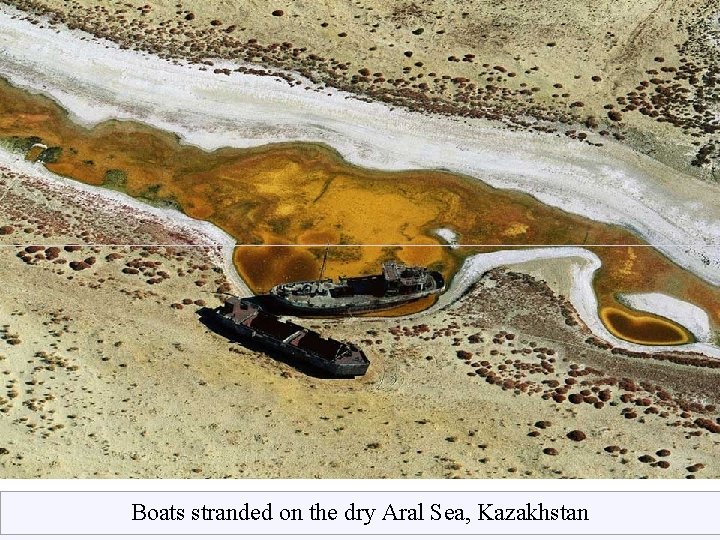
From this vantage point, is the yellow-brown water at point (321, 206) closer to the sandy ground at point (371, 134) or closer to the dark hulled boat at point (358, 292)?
the sandy ground at point (371, 134)

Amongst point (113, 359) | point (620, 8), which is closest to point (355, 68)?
point (620, 8)

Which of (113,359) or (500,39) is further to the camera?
(500,39)

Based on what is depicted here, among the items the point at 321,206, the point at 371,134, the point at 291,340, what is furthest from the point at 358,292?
the point at 371,134

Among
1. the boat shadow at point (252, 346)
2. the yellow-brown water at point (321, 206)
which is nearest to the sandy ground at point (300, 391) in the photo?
the boat shadow at point (252, 346)

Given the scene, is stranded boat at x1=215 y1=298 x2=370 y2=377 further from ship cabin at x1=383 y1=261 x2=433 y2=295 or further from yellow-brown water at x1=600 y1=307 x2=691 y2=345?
yellow-brown water at x1=600 y1=307 x2=691 y2=345

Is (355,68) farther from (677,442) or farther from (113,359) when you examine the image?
Answer: (677,442)
